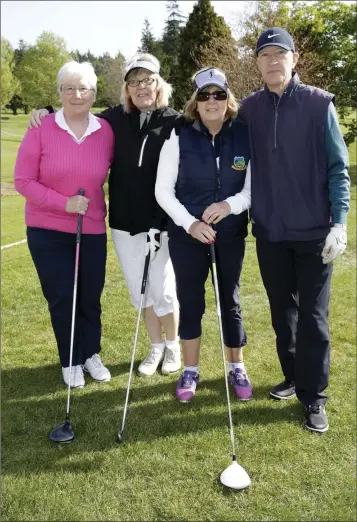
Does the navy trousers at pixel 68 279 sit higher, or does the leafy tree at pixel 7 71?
the leafy tree at pixel 7 71

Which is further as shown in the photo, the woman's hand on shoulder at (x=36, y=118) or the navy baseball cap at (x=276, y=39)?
the woman's hand on shoulder at (x=36, y=118)

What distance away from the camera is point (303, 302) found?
11.3 ft

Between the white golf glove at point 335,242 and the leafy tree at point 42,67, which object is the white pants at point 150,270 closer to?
the white golf glove at point 335,242

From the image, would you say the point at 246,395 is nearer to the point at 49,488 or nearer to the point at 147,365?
the point at 147,365

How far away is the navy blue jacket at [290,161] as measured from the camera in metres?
3.13

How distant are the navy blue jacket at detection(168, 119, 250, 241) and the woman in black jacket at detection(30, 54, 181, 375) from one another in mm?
382

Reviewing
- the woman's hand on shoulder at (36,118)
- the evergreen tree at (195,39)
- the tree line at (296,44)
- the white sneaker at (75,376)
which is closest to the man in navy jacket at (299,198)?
the woman's hand on shoulder at (36,118)

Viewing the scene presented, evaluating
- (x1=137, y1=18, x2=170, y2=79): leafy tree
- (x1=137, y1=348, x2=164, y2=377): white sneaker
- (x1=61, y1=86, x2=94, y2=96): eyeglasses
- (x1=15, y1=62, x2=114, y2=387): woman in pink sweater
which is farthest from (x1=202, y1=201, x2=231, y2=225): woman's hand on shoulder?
(x1=137, y1=18, x2=170, y2=79): leafy tree

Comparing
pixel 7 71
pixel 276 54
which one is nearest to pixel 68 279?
pixel 276 54

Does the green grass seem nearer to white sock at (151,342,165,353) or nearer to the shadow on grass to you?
the shadow on grass

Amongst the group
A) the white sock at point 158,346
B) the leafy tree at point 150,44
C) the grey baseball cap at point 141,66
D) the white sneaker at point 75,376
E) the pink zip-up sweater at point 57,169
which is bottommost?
→ the white sneaker at point 75,376

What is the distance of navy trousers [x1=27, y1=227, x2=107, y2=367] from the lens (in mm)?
3848

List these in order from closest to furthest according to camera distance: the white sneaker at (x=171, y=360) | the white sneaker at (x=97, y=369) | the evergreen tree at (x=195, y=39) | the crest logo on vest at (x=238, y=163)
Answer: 1. the crest logo on vest at (x=238, y=163)
2. the white sneaker at (x=97, y=369)
3. the white sneaker at (x=171, y=360)
4. the evergreen tree at (x=195, y=39)

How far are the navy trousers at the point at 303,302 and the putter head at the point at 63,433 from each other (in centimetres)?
163
